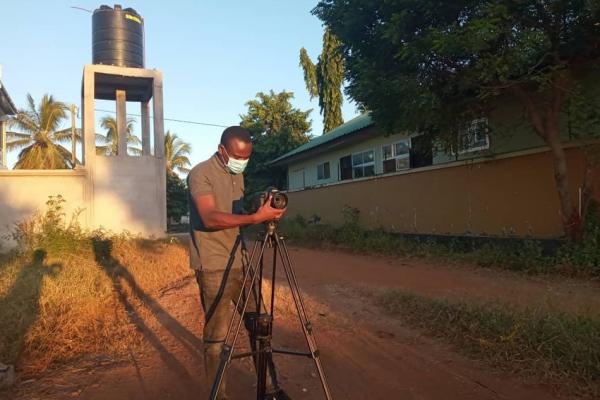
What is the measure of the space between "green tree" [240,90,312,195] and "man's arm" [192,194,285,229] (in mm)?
21738

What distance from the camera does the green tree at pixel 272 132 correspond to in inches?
982

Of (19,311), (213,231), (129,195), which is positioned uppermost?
(129,195)

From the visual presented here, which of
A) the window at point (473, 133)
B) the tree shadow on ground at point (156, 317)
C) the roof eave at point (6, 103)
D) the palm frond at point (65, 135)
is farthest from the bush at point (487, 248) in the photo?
the palm frond at point (65, 135)

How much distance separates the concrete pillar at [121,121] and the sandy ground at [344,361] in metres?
9.01

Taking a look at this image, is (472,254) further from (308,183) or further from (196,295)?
(308,183)

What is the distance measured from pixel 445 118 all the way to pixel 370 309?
180 inches

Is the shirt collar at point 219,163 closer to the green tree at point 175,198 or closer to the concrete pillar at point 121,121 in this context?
the concrete pillar at point 121,121

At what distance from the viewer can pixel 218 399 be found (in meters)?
2.87

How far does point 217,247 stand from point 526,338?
2.58m

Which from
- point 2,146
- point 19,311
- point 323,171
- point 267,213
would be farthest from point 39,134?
point 267,213

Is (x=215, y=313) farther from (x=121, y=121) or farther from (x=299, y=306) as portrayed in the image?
(x=121, y=121)

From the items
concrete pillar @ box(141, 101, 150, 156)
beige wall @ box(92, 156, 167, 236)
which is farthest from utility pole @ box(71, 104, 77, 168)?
beige wall @ box(92, 156, 167, 236)

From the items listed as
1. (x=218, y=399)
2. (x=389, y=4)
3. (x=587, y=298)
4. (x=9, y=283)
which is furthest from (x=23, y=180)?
(x=587, y=298)

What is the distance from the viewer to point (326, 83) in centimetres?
A: 2783
